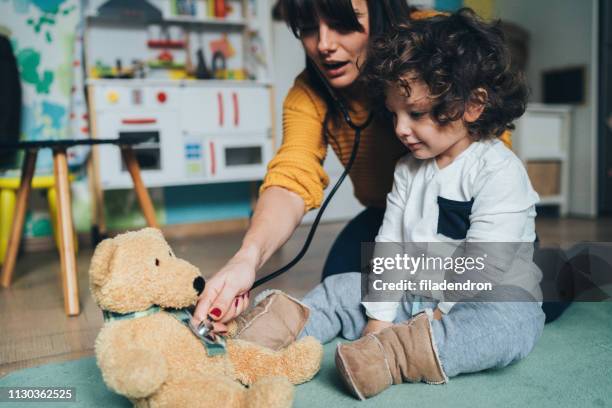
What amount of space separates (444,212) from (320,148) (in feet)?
1.11

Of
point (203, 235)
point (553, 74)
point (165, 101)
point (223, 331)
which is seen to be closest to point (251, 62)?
point (165, 101)

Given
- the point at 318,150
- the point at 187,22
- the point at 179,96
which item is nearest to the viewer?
the point at 318,150

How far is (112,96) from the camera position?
2443 mm

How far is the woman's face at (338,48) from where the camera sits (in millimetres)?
959

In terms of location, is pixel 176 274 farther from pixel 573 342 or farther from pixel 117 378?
pixel 573 342

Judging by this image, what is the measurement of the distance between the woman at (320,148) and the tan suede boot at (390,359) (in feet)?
0.56

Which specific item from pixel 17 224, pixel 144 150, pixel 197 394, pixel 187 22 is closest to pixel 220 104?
pixel 144 150

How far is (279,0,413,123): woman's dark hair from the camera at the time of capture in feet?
3.05

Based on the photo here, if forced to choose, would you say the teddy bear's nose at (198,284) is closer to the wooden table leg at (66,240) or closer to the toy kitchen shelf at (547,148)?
the wooden table leg at (66,240)

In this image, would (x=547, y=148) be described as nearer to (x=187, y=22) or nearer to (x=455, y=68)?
(x=187, y=22)

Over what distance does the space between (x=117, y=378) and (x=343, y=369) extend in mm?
300

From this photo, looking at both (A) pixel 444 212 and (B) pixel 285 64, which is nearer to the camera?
Answer: (A) pixel 444 212

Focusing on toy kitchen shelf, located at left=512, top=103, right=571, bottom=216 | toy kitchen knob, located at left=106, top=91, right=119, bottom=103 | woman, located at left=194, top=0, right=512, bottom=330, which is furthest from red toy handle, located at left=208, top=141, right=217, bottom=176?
toy kitchen shelf, located at left=512, top=103, right=571, bottom=216

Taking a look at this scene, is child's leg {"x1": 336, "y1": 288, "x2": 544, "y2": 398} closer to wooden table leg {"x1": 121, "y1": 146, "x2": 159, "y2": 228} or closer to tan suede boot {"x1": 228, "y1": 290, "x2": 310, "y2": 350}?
tan suede boot {"x1": 228, "y1": 290, "x2": 310, "y2": 350}
